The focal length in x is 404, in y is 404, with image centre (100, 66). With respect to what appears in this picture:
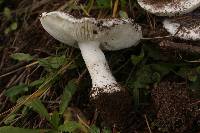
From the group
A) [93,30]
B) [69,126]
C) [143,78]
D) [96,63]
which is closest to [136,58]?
[143,78]

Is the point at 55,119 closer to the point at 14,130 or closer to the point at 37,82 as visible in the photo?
the point at 14,130

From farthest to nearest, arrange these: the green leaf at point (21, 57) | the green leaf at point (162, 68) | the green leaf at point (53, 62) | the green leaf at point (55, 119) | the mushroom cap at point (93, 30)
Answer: the green leaf at point (21, 57) → the green leaf at point (53, 62) → the green leaf at point (162, 68) → the green leaf at point (55, 119) → the mushroom cap at point (93, 30)

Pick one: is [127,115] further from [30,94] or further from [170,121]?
[30,94]

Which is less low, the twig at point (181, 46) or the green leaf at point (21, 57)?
the twig at point (181, 46)

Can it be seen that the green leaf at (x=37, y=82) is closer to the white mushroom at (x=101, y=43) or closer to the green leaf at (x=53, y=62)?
the green leaf at (x=53, y=62)

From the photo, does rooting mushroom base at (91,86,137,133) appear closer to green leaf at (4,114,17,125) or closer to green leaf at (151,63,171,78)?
green leaf at (151,63,171,78)

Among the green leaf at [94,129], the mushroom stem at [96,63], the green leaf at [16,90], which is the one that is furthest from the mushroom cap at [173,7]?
the green leaf at [16,90]
